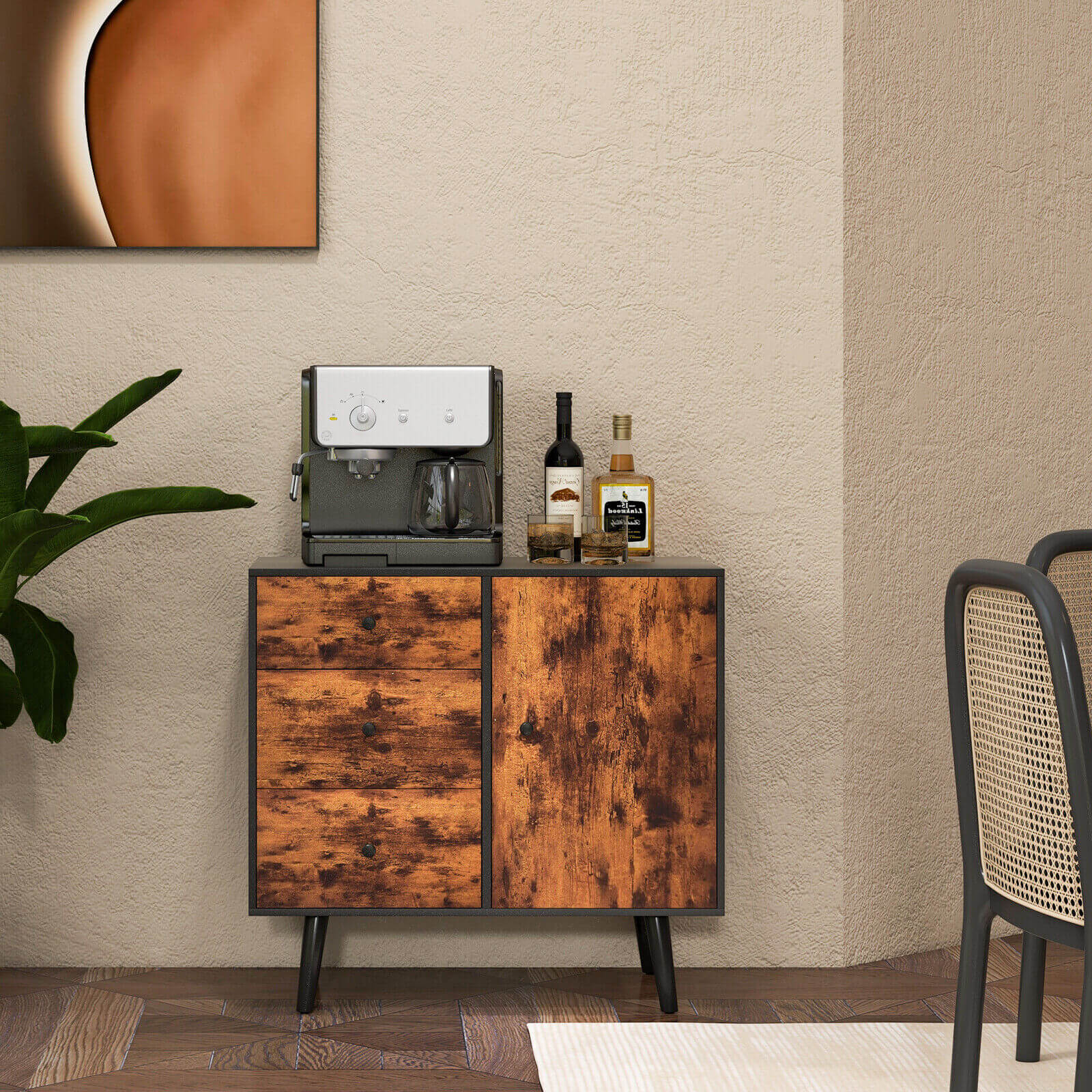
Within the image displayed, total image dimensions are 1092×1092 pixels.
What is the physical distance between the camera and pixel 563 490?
2.36 m

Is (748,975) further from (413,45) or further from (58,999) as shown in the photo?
(413,45)

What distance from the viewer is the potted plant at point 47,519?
196cm

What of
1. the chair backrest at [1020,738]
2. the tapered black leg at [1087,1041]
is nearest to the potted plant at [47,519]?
the chair backrest at [1020,738]

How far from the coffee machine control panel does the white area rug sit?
3.73 ft

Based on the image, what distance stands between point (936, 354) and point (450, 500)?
1.18 m

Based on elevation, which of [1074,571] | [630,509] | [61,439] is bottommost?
[1074,571]

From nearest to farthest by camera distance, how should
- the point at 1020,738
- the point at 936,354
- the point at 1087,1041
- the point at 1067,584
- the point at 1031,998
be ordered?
the point at 1087,1041
the point at 1020,738
the point at 1067,584
the point at 1031,998
the point at 936,354

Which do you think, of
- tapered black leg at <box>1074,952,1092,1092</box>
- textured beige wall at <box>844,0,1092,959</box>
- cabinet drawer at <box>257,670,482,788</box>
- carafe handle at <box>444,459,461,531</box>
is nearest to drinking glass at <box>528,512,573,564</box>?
carafe handle at <box>444,459,461,531</box>

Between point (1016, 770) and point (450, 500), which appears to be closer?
point (1016, 770)

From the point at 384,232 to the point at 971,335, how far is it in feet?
4.41

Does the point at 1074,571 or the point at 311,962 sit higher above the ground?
the point at 1074,571

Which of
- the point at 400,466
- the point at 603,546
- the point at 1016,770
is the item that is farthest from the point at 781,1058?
the point at 400,466

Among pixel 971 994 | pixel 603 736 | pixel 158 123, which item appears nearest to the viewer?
pixel 971 994

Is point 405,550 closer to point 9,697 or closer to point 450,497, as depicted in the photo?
point 450,497
